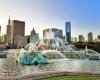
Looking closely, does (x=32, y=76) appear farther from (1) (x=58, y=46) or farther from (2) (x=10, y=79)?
(1) (x=58, y=46)

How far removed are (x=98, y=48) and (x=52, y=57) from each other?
145 ft

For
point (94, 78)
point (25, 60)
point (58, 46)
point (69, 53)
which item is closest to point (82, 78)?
point (94, 78)

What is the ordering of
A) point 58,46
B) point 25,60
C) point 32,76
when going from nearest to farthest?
1. point 32,76
2. point 25,60
3. point 58,46

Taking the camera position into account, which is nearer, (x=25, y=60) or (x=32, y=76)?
(x=32, y=76)

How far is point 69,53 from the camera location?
183 ft

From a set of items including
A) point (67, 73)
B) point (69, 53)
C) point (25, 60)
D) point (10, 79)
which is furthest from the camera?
point (69, 53)

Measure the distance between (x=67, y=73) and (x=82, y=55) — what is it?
142ft

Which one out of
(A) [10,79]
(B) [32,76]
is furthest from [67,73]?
(A) [10,79]

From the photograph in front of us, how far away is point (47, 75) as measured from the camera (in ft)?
41.8

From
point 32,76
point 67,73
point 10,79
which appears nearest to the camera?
point 10,79

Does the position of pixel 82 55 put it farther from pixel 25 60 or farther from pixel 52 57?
pixel 25 60

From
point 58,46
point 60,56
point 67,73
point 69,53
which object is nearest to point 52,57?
point 60,56

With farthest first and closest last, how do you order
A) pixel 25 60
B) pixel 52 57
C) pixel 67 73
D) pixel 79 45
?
pixel 79 45 → pixel 52 57 → pixel 25 60 → pixel 67 73

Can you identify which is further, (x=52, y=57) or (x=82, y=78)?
(x=52, y=57)
